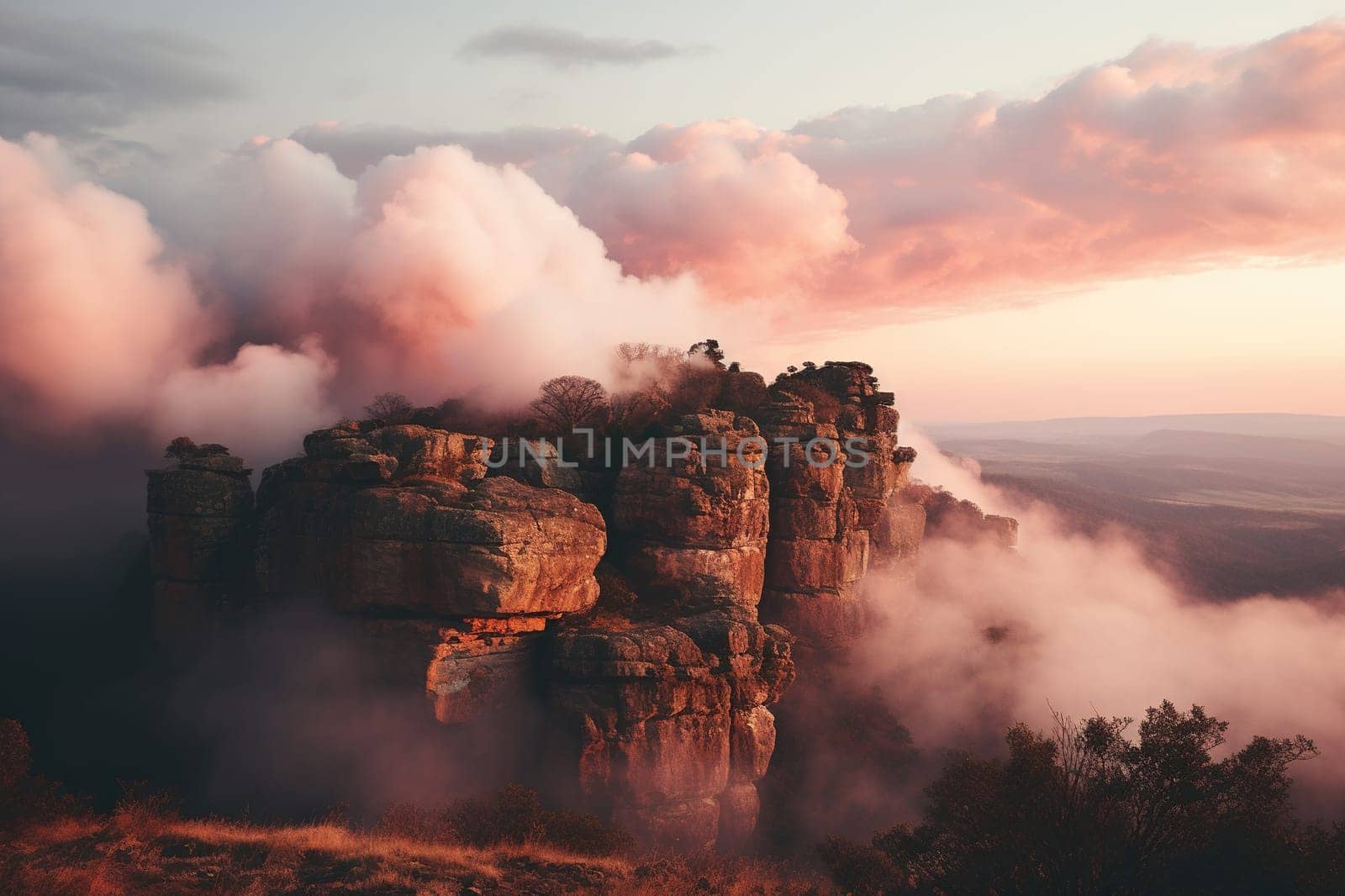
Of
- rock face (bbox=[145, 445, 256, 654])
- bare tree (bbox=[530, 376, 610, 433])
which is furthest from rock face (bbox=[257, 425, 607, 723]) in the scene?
bare tree (bbox=[530, 376, 610, 433])

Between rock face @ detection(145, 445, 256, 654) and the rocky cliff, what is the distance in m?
0.10

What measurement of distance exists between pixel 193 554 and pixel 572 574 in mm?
22474

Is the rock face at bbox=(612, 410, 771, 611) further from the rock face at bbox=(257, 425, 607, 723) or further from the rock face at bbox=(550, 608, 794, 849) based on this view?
the rock face at bbox=(257, 425, 607, 723)

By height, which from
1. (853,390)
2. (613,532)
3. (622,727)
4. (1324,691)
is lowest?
(1324,691)

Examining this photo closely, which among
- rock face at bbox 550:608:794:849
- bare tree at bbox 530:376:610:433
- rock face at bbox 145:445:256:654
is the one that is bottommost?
rock face at bbox 550:608:794:849

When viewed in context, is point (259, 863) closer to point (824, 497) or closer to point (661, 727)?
point (661, 727)

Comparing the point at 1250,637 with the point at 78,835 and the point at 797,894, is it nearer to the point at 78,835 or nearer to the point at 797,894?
the point at 797,894

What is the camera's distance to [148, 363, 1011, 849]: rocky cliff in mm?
35500

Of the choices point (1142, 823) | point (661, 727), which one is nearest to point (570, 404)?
point (661, 727)

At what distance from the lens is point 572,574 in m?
37.3

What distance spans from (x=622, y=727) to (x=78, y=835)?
65.4ft

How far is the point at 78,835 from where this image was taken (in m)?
25.3

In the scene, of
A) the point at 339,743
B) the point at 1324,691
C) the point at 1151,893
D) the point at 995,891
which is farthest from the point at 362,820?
the point at 1324,691

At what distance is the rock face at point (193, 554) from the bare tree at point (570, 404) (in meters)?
18.0
